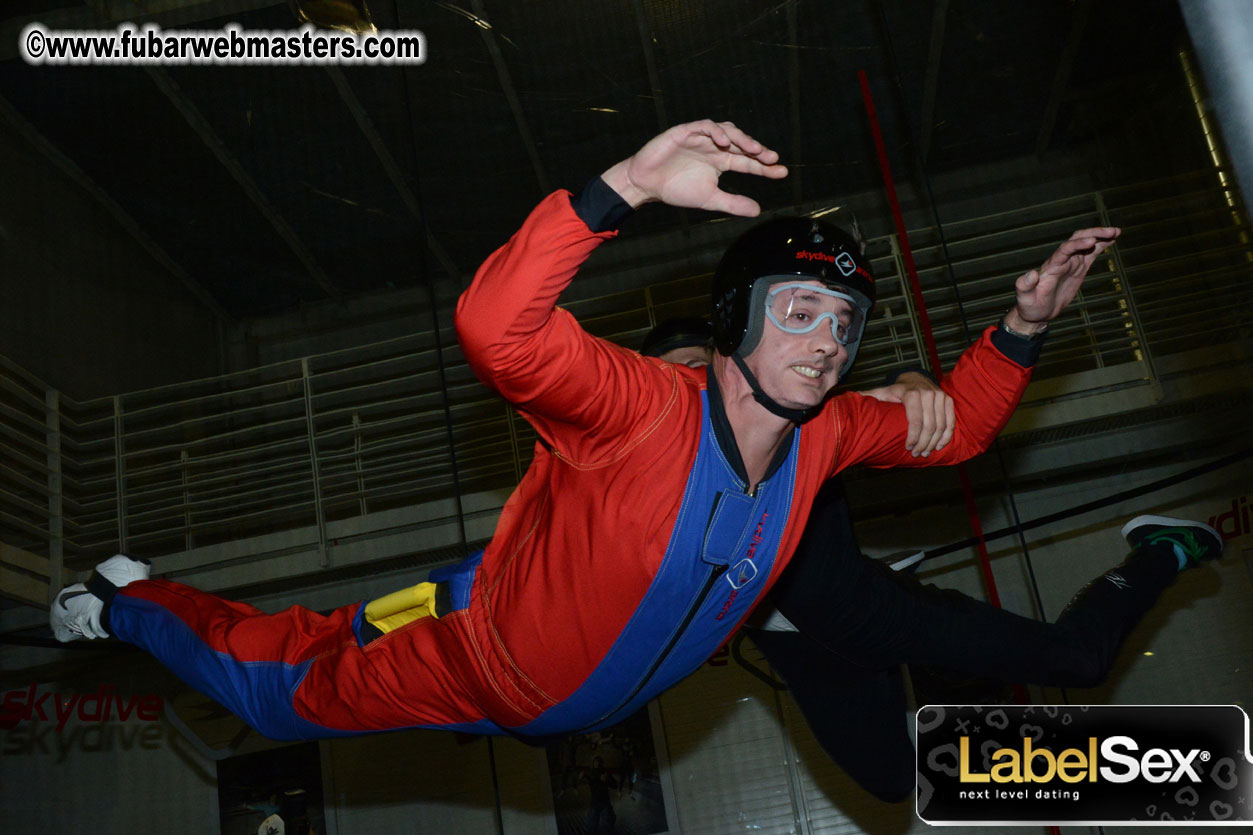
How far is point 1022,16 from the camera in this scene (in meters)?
2.90

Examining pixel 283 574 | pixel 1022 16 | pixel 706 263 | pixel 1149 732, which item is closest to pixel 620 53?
Answer: pixel 706 263

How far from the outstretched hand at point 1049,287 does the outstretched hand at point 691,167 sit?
0.62m

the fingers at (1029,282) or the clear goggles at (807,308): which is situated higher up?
the fingers at (1029,282)

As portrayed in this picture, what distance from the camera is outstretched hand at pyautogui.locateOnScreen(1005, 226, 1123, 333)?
5.09ft

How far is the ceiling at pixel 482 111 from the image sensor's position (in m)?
2.95

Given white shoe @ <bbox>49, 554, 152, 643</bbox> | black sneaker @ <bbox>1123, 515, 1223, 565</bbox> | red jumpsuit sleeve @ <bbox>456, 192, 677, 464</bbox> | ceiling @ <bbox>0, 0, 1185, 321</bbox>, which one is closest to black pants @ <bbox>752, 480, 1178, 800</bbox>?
black sneaker @ <bbox>1123, 515, 1223, 565</bbox>

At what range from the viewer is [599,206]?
1082 millimetres

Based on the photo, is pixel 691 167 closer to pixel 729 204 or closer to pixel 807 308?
pixel 729 204

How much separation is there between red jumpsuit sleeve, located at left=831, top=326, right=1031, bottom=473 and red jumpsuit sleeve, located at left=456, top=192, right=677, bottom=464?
19.6 inches

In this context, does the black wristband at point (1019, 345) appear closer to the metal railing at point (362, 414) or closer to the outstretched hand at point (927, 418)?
the outstretched hand at point (927, 418)

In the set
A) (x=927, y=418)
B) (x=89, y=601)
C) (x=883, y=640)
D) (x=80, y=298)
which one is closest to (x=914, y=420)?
(x=927, y=418)

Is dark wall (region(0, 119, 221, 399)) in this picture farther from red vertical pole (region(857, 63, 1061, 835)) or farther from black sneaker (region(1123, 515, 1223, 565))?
black sneaker (region(1123, 515, 1223, 565))

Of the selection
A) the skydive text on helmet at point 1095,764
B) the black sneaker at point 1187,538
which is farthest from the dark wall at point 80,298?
the black sneaker at point 1187,538

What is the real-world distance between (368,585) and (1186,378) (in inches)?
92.9
